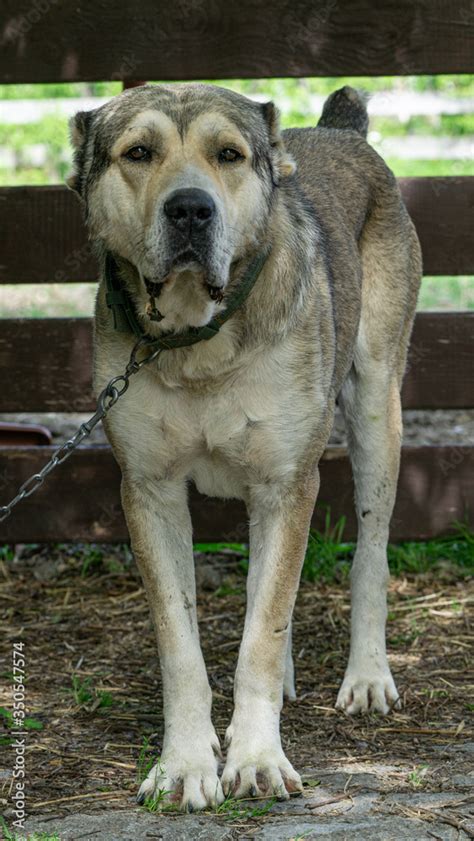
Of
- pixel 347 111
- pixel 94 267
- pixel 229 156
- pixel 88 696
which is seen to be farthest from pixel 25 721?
pixel 347 111

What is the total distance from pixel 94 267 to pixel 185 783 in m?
2.73

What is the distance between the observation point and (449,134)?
1470cm

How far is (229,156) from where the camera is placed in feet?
11.2

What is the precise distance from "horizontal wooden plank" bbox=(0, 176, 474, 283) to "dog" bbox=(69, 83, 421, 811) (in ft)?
5.35

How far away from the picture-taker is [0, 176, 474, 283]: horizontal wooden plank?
5426 mm

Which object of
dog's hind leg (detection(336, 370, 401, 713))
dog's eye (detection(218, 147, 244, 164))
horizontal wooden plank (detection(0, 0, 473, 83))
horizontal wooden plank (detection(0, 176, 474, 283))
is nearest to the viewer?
dog's eye (detection(218, 147, 244, 164))

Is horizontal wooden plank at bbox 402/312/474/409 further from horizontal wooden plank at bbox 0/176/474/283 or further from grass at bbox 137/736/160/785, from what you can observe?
grass at bbox 137/736/160/785

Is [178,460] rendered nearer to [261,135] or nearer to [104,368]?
[104,368]

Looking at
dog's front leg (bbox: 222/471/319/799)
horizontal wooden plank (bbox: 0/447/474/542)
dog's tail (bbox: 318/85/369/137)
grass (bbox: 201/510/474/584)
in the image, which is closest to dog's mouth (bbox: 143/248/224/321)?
dog's front leg (bbox: 222/471/319/799)

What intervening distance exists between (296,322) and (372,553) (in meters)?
1.20

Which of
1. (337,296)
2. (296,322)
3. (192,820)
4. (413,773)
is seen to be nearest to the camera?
(192,820)

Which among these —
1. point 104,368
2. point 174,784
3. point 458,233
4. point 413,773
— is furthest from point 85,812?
point 458,233

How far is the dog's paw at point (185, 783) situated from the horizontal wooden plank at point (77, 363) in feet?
7.96

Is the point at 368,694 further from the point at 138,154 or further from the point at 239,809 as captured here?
the point at 138,154
